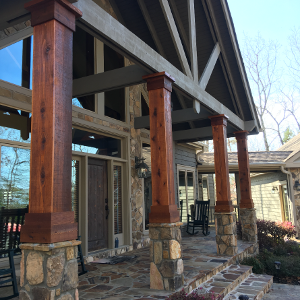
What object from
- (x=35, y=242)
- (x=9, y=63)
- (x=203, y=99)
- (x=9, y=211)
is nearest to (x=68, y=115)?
(x=35, y=242)

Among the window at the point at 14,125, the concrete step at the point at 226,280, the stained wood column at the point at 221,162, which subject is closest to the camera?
the concrete step at the point at 226,280

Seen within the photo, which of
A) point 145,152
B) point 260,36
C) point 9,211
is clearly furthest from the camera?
point 260,36

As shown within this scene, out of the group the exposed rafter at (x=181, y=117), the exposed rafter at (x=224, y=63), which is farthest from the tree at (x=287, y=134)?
the exposed rafter at (x=181, y=117)

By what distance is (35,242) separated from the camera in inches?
82.8

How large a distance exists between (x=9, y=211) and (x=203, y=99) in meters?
3.36

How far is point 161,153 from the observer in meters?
3.79

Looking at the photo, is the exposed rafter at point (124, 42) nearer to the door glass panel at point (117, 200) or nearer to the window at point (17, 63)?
the window at point (17, 63)

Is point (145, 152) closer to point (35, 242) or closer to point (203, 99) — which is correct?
point (203, 99)

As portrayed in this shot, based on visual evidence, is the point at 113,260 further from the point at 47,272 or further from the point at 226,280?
the point at 47,272

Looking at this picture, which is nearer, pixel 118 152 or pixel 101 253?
pixel 101 253

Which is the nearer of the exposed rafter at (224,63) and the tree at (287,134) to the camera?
the exposed rafter at (224,63)

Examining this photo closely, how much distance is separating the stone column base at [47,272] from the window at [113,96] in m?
4.24

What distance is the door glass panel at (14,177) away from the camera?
4172mm

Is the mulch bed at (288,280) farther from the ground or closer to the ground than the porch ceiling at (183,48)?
closer to the ground
